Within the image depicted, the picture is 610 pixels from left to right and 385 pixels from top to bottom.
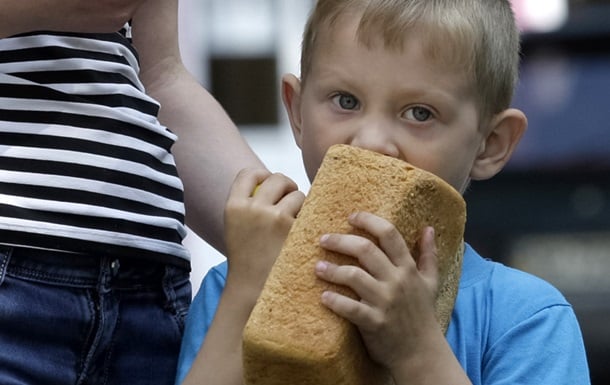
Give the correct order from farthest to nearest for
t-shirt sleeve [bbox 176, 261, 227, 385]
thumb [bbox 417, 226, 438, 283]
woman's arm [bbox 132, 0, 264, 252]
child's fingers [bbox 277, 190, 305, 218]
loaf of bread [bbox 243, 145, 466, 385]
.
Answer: woman's arm [bbox 132, 0, 264, 252] < t-shirt sleeve [bbox 176, 261, 227, 385] < child's fingers [bbox 277, 190, 305, 218] < thumb [bbox 417, 226, 438, 283] < loaf of bread [bbox 243, 145, 466, 385]

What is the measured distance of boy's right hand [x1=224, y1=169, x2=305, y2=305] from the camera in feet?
7.52

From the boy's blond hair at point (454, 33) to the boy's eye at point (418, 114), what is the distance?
83 millimetres

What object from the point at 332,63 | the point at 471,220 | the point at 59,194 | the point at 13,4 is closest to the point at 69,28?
the point at 13,4

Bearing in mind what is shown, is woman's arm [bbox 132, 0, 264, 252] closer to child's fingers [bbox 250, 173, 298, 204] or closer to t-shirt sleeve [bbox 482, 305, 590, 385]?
child's fingers [bbox 250, 173, 298, 204]

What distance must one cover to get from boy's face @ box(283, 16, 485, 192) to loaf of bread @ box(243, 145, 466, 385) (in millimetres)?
144

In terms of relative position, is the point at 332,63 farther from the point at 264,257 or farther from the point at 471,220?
the point at 471,220

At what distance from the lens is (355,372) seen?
2.10m

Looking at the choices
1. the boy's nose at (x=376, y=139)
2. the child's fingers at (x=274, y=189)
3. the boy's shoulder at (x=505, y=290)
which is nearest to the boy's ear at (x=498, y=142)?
the boy's shoulder at (x=505, y=290)

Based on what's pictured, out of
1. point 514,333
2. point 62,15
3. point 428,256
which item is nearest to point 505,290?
point 514,333

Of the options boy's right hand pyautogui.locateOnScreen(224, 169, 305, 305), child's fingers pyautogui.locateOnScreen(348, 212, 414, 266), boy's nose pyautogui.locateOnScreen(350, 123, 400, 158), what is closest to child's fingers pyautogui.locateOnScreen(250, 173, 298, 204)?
boy's right hand pyautogui.locateOnScreen(224, 169, 305, 305)

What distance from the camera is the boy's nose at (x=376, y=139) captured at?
2.30 metres

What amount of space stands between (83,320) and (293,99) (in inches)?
22.8

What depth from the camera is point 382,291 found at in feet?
6.84

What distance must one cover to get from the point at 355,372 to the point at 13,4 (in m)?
0.74
